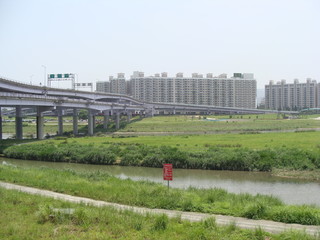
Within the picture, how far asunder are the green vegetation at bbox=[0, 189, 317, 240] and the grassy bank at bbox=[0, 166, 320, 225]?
242 cm

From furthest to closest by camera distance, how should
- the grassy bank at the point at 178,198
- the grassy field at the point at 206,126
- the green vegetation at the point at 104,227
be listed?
the grassy field at the point at 206,126 < the grassy bank at the point at 178,198 < the green vegetation at the point at 104,227

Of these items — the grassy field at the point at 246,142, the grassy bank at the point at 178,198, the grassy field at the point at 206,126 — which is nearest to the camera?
the grassy bank at the point at 178,198

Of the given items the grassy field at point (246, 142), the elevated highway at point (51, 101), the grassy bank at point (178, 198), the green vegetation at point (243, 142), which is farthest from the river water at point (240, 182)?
the elevated highway at point (51, 101)

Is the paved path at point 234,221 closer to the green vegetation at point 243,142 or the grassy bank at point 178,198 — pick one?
the grassy bank at point 178,198

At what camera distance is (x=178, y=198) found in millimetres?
18188

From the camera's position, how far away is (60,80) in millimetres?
108875

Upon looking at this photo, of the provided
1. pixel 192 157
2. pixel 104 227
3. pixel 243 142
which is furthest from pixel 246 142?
pixel 104 227

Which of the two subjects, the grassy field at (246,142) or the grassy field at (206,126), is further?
the grassy field at (206,126)

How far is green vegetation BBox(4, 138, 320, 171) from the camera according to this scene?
32531 millimetres

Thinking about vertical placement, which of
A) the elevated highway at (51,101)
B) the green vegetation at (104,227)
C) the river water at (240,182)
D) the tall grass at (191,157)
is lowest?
the river water at (240,182)

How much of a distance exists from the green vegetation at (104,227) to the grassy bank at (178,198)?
2419 millimetres

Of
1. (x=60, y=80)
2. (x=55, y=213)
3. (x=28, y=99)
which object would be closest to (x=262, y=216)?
(x=55, y=213)

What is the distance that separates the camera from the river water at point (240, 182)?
77.5 feet

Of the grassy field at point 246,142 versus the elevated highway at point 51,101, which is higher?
the elevated highway at point 51,101
